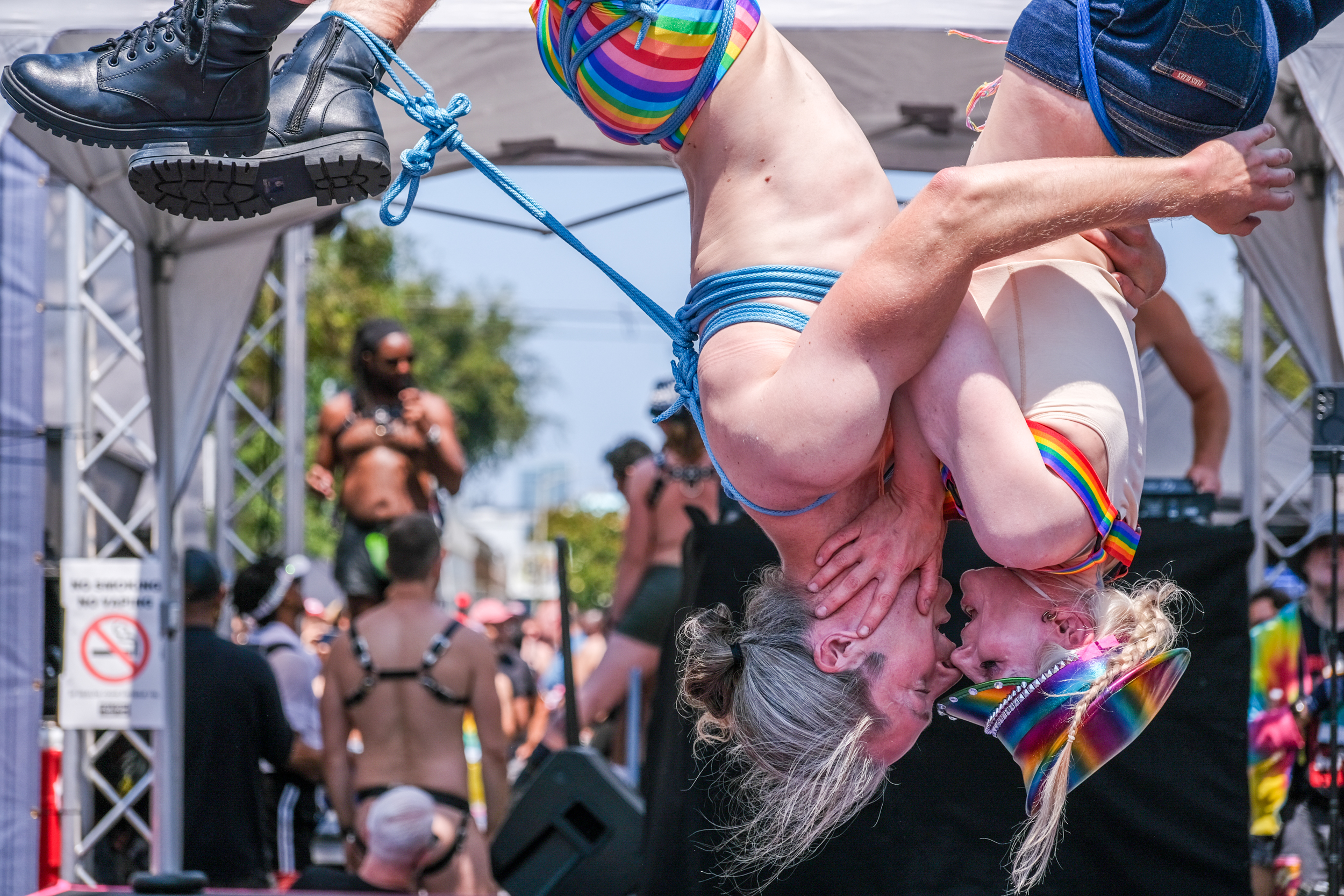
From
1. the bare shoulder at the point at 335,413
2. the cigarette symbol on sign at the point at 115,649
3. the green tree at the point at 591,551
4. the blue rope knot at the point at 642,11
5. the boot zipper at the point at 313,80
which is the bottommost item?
the green tree at the point at 591,551

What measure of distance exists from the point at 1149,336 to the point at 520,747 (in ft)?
19.0

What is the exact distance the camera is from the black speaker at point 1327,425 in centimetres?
386

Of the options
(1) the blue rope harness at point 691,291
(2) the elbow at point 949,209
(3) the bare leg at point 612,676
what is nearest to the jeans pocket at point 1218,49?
(2) the elbow at point 949,209

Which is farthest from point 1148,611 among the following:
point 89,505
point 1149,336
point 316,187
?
point 89,505

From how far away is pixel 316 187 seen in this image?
221 centimetres

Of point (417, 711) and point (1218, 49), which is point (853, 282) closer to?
point (1218, 49)

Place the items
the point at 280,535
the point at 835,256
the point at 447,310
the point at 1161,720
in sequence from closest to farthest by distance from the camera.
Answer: the point at 835,256 < the point at 1161,720 < the point at 280,535 < the point at 447,310

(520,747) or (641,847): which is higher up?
(641,847)

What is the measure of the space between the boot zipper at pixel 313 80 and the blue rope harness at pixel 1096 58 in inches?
46.4

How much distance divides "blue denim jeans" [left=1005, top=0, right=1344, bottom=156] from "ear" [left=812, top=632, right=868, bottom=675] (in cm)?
91

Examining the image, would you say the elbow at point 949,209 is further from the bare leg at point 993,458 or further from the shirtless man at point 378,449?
the shirtless man at point 378,449

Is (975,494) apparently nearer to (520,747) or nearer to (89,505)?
(89,505)

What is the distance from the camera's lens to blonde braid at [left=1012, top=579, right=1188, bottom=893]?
2.14 metres

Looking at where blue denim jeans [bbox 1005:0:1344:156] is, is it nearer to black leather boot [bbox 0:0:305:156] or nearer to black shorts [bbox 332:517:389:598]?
black leather boot [bbox 0:0:305:156]
